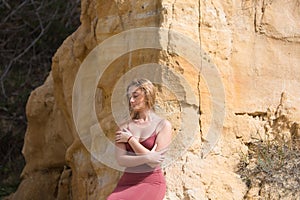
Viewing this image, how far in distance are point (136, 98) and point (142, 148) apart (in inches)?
14.3

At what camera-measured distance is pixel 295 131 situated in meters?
7.55

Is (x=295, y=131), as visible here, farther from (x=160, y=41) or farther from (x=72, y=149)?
(x=72, y=149)

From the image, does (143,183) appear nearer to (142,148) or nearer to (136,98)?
(142,148)

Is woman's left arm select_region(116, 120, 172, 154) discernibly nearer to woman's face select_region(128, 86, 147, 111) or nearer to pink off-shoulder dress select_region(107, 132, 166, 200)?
pink off-shoulder dress select_region(107, 132, 166, 200)

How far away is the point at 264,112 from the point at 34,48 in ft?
25.9

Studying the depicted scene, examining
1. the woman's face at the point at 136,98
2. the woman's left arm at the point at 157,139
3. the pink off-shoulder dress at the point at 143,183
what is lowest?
the pink off-shoulder dress at the point at 143,183

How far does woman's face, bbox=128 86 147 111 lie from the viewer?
5.98 meters

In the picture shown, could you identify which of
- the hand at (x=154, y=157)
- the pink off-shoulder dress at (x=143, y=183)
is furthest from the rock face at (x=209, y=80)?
the hand at (x=154, y=157)

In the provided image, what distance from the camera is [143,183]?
5949mm

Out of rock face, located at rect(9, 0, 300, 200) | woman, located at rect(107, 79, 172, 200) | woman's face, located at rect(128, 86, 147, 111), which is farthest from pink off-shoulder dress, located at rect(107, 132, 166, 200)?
rock face, located at rect(9, 0, 300, 200)

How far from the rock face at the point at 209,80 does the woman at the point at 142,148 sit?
0.82 metres

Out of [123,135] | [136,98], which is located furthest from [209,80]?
[123,135]

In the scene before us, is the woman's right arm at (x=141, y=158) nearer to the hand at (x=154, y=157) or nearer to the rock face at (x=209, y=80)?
the hand at (x=154, y=157)

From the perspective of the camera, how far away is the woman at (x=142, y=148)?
5902 mm
